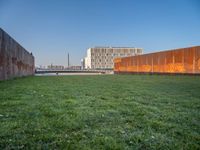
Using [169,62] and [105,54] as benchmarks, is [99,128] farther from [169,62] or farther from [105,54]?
[105,54]

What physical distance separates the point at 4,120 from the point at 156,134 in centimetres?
234

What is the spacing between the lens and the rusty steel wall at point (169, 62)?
963 inches

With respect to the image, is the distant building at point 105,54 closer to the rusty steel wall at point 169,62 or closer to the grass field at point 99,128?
the rusty steel wall at point 169,62

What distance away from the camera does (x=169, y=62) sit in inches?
1147

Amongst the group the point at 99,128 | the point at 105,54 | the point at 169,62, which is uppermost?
the point at 105,54

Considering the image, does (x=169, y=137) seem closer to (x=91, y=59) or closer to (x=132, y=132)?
(x=132, y=132)

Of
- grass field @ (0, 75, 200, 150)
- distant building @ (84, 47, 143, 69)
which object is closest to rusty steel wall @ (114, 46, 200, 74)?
grass field @ (0, 75, 200, 150)

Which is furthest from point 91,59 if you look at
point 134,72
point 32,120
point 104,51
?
point 32,120

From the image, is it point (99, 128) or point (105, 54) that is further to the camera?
point (105, 54)

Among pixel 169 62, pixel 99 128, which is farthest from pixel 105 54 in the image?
pixel 99 128

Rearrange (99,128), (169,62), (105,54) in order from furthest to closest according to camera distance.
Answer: (105,54), (169,62), (99,128)

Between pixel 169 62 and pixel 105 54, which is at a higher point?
pixel 105 54

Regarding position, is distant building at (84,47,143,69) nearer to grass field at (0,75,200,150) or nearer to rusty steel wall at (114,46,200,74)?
rusty steel wall at (114,46,200,74)

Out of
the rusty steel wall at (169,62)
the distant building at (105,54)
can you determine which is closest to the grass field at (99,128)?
the rusty steel wall at (169,62)
